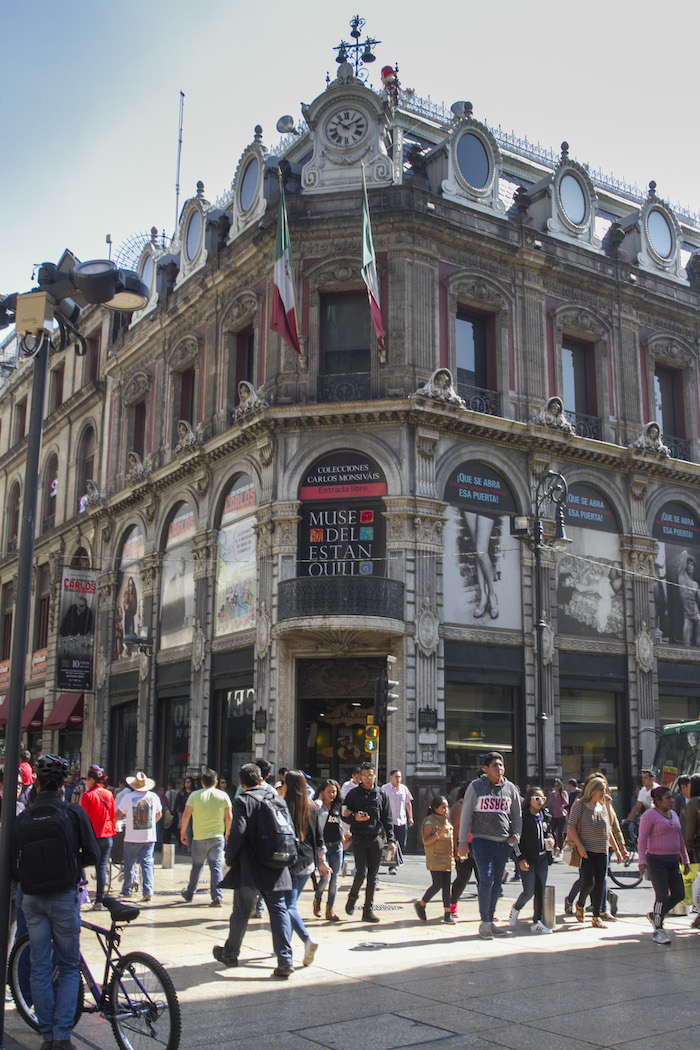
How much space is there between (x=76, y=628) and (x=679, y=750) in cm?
2062

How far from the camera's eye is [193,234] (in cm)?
3394

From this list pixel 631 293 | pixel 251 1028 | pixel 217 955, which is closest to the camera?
pixel 251 1028

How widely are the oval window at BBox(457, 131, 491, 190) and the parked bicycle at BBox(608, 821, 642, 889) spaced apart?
18039mm

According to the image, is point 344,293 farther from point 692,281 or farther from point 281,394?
point 692,281

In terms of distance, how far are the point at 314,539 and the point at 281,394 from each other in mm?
4090

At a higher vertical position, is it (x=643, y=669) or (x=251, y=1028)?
(x=643, y=669)

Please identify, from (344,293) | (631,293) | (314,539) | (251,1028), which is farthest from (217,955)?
(631,293)

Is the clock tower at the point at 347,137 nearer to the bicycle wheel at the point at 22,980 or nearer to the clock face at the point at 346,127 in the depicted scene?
the clock face at the point at 346,127

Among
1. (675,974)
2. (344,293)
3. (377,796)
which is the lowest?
(675,974)

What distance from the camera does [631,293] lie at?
105ft

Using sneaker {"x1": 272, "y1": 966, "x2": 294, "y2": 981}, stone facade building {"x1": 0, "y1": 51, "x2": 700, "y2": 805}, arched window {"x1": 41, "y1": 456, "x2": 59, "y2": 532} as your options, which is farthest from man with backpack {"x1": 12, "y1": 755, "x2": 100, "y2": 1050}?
arched window {"x1": 41, "y1": 456, "x2": 59, "y2": 532}

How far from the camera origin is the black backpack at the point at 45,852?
6.61 m

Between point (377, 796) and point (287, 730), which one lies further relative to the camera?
point (287, 730)

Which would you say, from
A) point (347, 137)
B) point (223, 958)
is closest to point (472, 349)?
point (347, 137)
